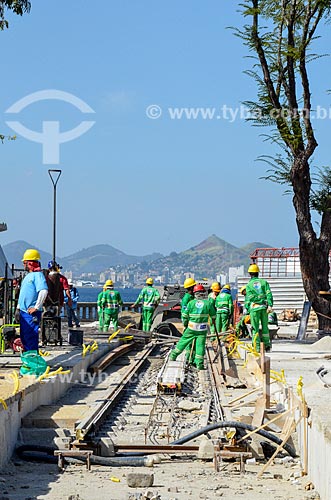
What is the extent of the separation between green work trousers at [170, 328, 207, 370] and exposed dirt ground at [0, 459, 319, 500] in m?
7.65

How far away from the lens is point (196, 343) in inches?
701

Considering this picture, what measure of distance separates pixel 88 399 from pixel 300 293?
96.9 feet

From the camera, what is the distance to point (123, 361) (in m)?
22.1

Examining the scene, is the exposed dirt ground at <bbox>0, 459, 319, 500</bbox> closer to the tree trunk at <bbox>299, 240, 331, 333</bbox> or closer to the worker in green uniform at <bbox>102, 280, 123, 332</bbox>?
the tree trunk at <bbox>299, 240, 331, 333</bbox>

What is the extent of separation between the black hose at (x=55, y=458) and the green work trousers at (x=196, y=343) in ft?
25.5

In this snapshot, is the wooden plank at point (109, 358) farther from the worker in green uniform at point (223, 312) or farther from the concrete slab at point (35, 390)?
the worker in green uniform at point (223, 312)

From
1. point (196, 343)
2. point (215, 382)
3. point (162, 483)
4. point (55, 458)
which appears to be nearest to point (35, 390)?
point (55, 458)

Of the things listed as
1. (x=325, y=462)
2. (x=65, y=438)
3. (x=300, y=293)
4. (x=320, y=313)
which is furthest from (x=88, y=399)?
(x=300, y=293)

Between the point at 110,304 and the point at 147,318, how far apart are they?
6.53ft

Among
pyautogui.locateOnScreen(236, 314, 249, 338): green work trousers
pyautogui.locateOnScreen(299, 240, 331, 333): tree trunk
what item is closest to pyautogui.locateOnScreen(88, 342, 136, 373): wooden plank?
pyautogui.locateOnScreen(236, 314, 249, 338): green work trousers

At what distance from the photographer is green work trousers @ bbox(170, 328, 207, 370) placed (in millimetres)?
17531

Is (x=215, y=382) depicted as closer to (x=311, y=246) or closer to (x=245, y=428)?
(x=245, y=428)

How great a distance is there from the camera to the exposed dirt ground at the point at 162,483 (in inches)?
322

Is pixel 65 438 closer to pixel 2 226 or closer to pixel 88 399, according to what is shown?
pixel 88 399
